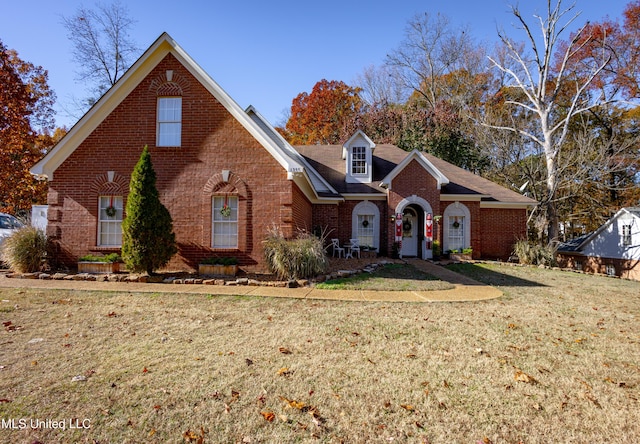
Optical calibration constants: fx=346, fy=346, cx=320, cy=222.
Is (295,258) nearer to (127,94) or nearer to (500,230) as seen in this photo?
(127,94)

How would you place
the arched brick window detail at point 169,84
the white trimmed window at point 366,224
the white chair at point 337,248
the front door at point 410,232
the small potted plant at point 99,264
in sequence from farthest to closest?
the front door at point 410,232, the white trimmed window at point 366,224, the white chair at point 337,248, the arched brick window detail at point 169,84, the small potted plant at point 99,264

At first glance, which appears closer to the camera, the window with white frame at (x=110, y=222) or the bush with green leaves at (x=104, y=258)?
the bush with green leaves at (x=104, y=258)

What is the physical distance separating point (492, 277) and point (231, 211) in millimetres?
8923

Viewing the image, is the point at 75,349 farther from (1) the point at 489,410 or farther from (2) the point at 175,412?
(1) the point at 489,410

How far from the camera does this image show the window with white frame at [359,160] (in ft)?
59.0

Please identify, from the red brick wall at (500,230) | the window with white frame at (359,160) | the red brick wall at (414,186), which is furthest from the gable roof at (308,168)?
the red brick wall at (500,230)

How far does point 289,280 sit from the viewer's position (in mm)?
9273

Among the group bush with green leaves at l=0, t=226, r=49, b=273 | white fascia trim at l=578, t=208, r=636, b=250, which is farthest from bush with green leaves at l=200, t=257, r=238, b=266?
white fascia trim at l=578, t=208, r=636, b=250

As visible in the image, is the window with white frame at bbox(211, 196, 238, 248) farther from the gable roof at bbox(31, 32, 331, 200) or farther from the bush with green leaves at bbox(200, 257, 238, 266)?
the gable roof at bbox(31, 32, 331, 200)

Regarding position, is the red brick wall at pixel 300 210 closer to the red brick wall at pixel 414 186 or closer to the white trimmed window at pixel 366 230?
the white trimmed window at pixel 366 230

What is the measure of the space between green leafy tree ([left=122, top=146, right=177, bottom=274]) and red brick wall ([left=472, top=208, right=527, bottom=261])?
14981mm

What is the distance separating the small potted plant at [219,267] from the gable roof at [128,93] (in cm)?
323

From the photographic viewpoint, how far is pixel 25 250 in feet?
33.4
